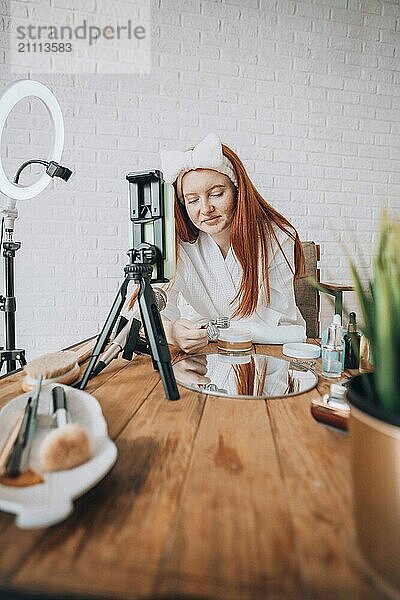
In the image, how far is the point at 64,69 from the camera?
8.82 ft

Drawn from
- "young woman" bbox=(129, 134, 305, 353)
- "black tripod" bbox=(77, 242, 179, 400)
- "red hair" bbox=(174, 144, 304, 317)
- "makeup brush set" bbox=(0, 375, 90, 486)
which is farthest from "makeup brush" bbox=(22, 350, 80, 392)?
"red hair" bbox=(174, 144, 304, 317)

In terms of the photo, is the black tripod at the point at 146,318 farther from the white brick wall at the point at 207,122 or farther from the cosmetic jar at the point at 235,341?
the white brick wall at the point at 207,122

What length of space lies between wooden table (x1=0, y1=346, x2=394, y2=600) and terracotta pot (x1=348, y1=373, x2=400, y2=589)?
19mm

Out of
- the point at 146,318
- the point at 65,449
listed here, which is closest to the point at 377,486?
the point at 65,449

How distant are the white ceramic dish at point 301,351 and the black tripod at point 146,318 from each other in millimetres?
442

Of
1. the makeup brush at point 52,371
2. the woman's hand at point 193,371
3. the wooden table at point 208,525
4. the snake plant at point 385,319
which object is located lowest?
the woman's hand at point 193,371

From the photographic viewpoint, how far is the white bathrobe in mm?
1643

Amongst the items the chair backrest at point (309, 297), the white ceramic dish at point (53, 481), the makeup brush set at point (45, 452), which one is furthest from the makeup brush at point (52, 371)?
the chair backrest at point (309, 297)

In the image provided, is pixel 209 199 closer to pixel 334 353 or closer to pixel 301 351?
pixel 301 351

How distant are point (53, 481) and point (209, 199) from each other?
48.8 inches

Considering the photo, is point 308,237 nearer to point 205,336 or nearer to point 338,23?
point 338,23

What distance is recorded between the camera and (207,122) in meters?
2.78

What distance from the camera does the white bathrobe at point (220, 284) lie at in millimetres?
1643

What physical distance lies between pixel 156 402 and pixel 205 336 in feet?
1.45
